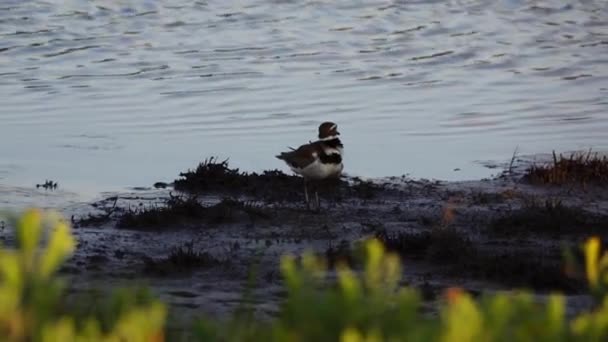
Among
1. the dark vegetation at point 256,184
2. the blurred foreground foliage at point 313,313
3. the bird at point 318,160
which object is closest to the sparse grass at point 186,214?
the bird at point 318,160

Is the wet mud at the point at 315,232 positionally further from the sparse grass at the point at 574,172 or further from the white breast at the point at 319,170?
the white breast at the point at 319,170

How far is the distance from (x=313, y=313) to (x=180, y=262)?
5.96m

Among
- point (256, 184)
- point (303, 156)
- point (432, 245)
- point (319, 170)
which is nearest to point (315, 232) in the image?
point (319, 170)

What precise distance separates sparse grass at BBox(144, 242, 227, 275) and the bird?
6.63ft

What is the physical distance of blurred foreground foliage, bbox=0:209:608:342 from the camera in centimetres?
305

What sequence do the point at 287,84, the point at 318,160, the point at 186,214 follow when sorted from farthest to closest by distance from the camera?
1. the point at 287,84
2. the point at 318,160
3. the point at 186,214

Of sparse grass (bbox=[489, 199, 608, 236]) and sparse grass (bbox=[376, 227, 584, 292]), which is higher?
sparse grass (bbox=[489, 199, 608, 236])

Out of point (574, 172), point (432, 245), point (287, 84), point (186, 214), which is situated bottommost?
point (432, 245)

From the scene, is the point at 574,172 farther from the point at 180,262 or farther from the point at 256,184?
the point at 180,262

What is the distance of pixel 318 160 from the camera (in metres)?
11.4

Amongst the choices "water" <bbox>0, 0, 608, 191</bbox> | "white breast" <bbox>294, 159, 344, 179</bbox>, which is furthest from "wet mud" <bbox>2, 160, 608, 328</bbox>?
"water" <bbox>0, 0, 608, 191</bbox>

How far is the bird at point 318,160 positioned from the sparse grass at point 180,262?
202 centimetres

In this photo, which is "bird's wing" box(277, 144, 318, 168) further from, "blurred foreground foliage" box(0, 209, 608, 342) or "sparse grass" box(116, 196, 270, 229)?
"blurred foreground foliage" box(0, 209, 608, 342)

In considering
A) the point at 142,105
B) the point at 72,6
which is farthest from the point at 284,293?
the point at 72,6
